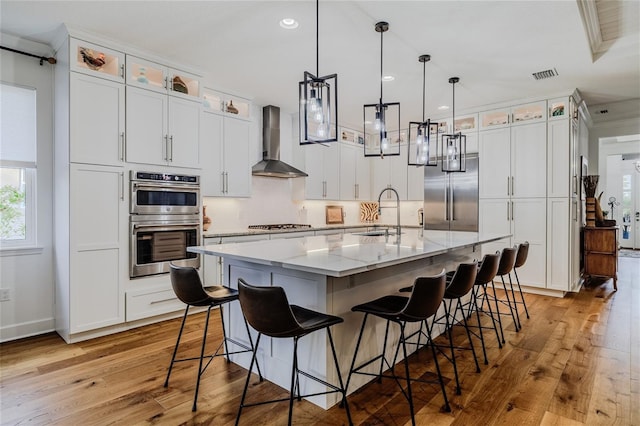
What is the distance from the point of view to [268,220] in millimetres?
5723

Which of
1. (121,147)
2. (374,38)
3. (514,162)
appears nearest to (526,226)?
(514,162)

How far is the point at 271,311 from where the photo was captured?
5.79ft

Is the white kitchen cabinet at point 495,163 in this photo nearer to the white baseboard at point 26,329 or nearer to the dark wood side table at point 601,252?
the dark wood side table at point 601,252

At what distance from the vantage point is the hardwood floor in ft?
6.86

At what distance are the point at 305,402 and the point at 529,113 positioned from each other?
489 centimetres

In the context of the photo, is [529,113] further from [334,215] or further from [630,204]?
[630,204]

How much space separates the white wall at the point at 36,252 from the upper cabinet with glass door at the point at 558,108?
19.4 feet

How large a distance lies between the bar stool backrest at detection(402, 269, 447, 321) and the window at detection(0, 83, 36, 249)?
11.8ft

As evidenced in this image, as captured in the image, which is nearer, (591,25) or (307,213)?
(591,25)

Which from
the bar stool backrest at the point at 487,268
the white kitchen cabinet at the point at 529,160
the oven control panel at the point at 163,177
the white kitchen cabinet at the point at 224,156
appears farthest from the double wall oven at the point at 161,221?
the white kitchen cabinet at the point at 529,160

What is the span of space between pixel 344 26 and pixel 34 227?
11.3 feet

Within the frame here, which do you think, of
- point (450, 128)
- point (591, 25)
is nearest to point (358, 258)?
point (591, 25)

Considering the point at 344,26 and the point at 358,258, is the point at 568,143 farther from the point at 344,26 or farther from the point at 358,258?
the point at 358,258

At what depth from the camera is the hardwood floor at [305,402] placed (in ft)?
6.86
